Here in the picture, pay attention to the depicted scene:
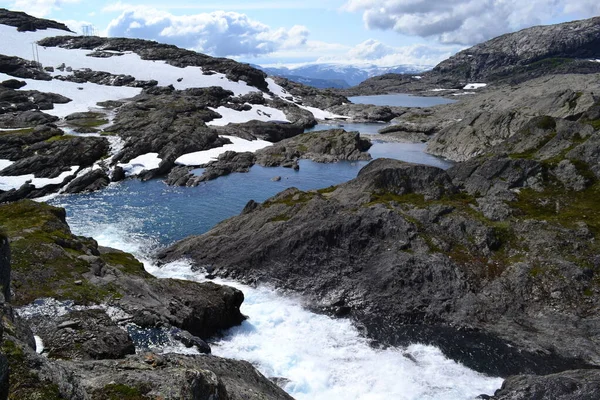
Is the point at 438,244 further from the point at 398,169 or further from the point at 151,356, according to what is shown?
the point at 151,356

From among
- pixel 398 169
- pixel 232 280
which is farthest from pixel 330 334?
pixel 398 169

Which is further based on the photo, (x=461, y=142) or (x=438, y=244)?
(x=461, y=142)

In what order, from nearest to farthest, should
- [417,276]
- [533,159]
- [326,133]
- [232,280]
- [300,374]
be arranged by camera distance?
[300,374]
[417,276]
[232,280]
[533,159]
[326,133]

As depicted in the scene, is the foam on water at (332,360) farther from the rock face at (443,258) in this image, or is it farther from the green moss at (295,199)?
the green moss at (295,199)

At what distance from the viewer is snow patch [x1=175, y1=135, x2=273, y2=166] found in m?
110

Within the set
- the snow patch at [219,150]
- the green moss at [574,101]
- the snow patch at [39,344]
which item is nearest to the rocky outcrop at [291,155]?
the snow patch at [219,150]

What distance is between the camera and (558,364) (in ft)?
112

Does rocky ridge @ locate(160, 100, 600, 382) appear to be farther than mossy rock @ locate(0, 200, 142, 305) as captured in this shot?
Yes

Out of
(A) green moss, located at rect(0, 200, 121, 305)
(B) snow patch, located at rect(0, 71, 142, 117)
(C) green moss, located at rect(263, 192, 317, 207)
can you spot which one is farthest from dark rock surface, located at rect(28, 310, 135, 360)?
(B) snow patch, located at rect(0, 71, 142, 117)

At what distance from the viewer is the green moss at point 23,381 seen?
39.1 feet

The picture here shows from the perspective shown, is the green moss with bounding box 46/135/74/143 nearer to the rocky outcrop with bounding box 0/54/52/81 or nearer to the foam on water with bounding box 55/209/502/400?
the foam on water with bounding box 55/209/502/400

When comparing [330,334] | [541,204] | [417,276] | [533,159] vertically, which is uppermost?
[533,159]

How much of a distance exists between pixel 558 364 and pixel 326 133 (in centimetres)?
10826

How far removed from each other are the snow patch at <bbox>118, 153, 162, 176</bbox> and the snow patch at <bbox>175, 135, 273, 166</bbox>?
5420 mm
